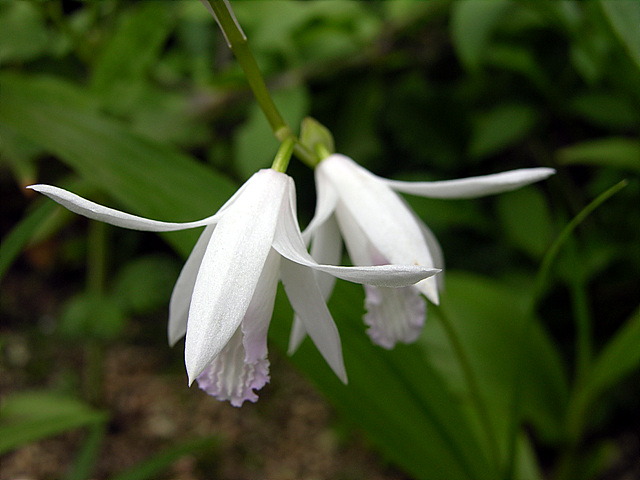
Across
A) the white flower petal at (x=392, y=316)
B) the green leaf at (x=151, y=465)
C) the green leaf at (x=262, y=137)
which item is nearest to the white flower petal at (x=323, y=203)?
the white flower petal at (x=392, y=316)

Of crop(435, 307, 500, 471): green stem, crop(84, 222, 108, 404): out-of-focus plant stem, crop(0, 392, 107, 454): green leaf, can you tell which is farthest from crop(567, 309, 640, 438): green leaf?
crop(84, 222, 108, 404): out-of-focus plant stem

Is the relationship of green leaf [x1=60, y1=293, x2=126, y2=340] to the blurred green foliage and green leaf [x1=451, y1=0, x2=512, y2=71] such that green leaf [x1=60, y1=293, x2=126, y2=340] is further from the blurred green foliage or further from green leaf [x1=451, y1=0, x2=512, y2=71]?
green leaf [x1=451, y1=0, x2=512, y2=71]

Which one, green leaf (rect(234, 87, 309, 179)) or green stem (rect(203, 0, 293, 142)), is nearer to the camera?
green stem (rect(203, 0, 293, 142))

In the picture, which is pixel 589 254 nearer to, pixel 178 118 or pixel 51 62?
pixel 178 118

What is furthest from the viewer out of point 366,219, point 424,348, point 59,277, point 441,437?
point 59,277

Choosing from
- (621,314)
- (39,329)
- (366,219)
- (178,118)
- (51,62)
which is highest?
(51,62)

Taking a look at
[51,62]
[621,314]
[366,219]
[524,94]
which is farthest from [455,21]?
[51,62]

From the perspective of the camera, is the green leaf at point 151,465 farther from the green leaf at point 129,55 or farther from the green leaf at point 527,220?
the green leaf at point 527,220
